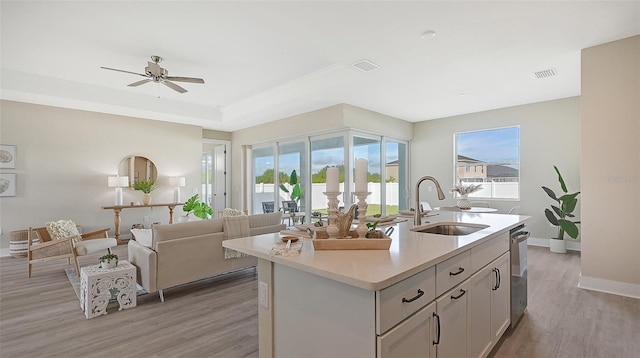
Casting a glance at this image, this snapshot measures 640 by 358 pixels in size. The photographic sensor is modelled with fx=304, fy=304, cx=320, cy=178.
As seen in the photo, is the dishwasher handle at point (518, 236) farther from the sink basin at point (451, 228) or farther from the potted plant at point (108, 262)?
the potted plant at point (108, 262)

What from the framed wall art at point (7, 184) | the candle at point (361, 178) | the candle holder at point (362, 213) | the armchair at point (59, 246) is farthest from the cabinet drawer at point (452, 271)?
the framed wall art at point (7, 184)

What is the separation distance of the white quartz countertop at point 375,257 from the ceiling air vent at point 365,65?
2.49 meters

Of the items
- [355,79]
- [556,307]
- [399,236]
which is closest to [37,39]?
[355,79]

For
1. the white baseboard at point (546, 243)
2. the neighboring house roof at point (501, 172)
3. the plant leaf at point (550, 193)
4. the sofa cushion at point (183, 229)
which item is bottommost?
the white baseboard at point (546, 243)

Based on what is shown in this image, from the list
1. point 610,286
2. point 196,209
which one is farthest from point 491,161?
point 196,209

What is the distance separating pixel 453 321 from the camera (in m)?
1.59

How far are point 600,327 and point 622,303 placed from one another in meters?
0.80

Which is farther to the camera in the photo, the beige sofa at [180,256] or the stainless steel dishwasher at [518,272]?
the beige sofa at [180,256]

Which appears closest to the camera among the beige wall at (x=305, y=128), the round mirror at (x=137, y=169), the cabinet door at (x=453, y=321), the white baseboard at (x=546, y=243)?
the cabinet door at (x=453, y=321)

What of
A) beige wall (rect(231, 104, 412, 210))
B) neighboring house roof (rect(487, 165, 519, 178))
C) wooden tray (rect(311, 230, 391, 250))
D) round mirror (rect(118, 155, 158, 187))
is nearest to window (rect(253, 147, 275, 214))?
beige wall (rect(231, 104, 412, 210))

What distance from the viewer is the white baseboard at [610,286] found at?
3.17 meters

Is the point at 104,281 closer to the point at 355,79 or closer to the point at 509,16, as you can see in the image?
the point at 355,79

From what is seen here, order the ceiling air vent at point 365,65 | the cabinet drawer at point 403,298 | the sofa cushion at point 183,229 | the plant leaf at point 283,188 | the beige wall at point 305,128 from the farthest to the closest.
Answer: the plant leaf at point 283,188 → the beige wall at point 305,128 → the ceiling air vent at point 365,65 → the sofa cushion at point 183,229 → the cabinet drawer at point 403,298

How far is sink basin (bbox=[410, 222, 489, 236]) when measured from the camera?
7.70 ft
